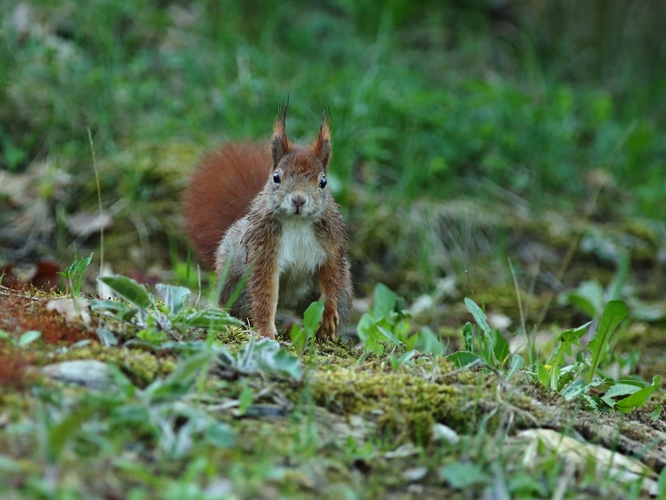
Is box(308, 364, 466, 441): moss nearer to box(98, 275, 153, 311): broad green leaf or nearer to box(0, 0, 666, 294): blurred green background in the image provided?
box(98, 275, 153, 311): broad green leaf

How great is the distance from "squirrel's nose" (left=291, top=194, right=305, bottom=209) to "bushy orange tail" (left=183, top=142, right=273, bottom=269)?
0.54 metres

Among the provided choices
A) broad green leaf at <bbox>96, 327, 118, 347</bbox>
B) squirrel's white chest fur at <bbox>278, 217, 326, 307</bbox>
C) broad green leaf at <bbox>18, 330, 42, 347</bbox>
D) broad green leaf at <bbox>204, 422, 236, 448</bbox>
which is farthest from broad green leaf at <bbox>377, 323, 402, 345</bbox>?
broad green leaf at <bbox>18, 330, 42, 347</bbox>

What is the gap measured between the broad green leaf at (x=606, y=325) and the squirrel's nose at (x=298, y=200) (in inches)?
44.3

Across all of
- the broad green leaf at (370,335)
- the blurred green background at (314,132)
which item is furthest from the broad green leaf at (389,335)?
the blurred green background at (314,132)

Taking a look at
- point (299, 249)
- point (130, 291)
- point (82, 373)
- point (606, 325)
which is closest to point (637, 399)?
point (606, 325)

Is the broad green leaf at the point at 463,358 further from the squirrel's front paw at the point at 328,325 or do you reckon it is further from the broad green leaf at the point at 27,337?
the broad green leaf at the point at 27,337

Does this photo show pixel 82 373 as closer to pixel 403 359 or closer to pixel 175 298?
pixel 175 298

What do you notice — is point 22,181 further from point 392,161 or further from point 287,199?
point 287,199

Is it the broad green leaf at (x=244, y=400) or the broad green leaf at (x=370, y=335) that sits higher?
the broad green leaf at (x=244, y=400)

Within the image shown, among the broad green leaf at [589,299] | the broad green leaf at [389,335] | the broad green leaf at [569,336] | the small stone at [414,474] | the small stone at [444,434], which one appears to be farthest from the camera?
the broad green leaf at [589,299]

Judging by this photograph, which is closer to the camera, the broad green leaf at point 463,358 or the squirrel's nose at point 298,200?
the broad green leaf at point 463,358

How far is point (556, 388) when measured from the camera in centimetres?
278

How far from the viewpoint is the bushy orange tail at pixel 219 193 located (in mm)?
3564

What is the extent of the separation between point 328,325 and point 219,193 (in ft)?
2.80
